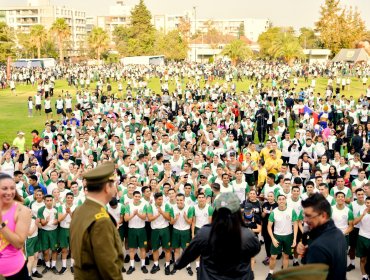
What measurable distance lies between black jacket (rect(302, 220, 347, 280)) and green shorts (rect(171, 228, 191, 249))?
4.77 meters

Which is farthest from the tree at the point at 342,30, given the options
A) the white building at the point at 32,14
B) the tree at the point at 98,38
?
the white building at the point at 32,14

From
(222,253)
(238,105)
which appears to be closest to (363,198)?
(222,253)

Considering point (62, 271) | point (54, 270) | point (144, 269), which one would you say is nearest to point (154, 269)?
point (144, 269)

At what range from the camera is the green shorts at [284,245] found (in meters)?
7.27

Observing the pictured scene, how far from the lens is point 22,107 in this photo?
2747 cm

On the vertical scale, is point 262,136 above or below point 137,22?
below

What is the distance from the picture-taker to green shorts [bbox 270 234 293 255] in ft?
23.8

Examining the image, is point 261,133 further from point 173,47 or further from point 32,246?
point 173,47

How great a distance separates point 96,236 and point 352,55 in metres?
48.3

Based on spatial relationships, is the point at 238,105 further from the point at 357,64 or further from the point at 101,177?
the point at 357,64

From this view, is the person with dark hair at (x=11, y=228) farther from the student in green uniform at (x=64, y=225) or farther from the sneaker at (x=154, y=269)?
the sneaker at (x=154, y=269)

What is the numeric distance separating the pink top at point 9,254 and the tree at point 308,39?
255ft

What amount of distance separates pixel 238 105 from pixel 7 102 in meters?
18.2

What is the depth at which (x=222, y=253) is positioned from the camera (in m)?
2.75
